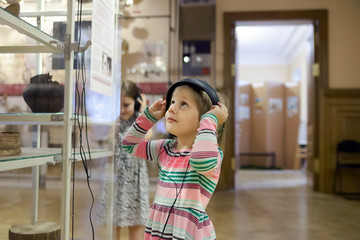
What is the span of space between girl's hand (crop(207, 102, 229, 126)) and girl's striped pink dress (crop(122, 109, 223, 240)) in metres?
0.02

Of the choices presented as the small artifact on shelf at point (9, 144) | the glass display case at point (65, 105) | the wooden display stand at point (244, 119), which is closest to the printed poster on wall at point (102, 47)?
the glass display case at point (65, 105)

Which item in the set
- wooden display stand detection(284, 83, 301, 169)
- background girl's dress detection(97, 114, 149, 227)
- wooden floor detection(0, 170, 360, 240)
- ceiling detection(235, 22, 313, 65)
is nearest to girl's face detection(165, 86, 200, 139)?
wooden floor detection(0, 170, 360, 240)

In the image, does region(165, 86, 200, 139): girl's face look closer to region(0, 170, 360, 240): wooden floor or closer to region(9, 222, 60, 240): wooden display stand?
region(0, 170, 360, 240): wooden floor

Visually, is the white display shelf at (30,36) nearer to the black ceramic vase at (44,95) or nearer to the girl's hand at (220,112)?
the black ceramic vase at (44,95)

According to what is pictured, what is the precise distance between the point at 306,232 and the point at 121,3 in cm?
207

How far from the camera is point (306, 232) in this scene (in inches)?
99.0

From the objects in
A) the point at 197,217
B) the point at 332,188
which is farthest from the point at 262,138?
the point at 197,217

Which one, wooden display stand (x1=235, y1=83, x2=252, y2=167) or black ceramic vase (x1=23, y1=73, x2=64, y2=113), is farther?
wooden display stand (x1=235, y1=83, x2=252, y2=167)

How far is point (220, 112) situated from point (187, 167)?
0.17 m

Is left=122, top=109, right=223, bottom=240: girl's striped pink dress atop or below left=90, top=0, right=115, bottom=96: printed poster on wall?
below

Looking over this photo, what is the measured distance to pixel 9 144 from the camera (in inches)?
41.0

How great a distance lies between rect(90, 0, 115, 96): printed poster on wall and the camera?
4.37 ft

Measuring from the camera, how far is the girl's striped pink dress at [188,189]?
83cm

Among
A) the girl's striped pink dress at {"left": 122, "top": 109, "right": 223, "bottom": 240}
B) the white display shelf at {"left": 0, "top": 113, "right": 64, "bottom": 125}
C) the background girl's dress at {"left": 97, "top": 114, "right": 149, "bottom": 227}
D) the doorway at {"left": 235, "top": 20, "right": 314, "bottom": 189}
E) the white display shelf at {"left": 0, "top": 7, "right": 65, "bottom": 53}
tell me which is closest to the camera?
the girl's striped pink dress at {"left": 122, "top": 109, "right": 223, "bottom": 240}
